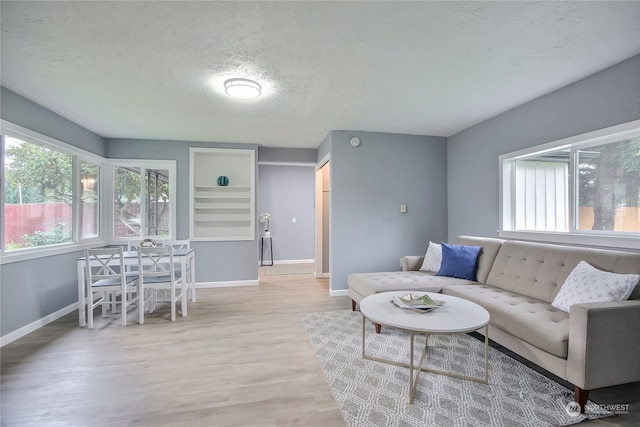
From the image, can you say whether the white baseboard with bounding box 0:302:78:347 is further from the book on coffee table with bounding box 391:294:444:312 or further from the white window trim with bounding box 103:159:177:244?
the book on coffee table with bounding box 391:294:444:312

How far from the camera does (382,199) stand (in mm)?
4355

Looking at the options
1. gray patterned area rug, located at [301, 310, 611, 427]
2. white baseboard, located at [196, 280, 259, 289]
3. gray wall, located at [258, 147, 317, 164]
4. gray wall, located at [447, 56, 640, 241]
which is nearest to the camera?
gray patterned area rug, located at [301, 310, 611, 427]

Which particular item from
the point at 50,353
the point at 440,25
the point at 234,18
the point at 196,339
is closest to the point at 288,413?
the point at 196,339

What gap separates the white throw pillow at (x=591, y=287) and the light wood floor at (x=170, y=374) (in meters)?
1.90

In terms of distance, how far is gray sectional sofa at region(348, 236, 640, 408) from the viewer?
1.66 metres

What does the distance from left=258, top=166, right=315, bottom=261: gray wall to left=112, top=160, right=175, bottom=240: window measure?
2.51 meters

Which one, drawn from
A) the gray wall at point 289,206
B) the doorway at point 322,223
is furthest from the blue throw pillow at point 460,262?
the gray wall at point 289,206

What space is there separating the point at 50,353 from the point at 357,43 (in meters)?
3.65

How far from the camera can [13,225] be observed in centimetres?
280

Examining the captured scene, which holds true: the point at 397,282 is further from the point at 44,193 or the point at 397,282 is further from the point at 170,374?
the point at 44,193

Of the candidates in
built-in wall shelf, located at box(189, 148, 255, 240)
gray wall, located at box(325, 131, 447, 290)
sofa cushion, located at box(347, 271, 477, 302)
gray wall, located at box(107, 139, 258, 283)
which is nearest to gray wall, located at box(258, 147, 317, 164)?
built-in wall shelf, located at box(189, 148, 255, 240)

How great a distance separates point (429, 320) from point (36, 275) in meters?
4.01

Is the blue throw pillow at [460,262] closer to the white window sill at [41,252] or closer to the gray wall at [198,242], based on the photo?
the gray wall at [198,242]

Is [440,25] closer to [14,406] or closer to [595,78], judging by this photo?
[595,78]
